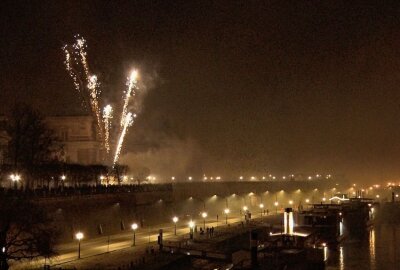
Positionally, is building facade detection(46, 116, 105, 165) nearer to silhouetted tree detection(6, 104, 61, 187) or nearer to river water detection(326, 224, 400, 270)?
silhouetted tree detection(6, 104, 61, 187)

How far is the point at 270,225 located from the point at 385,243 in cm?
1563

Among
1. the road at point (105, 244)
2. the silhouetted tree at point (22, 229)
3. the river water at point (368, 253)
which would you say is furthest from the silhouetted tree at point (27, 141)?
the river water at point (368, 253)

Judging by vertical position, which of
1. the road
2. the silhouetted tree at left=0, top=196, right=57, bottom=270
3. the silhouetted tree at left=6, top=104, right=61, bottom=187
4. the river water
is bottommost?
the river water

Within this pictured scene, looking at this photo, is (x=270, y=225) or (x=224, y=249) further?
(x=270, y=225)

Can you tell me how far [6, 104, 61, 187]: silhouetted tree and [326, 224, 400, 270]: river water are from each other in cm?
2957

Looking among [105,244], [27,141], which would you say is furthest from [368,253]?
[27,141]

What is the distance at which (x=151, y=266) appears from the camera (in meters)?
31.3

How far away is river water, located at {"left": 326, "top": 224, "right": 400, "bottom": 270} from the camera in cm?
4493

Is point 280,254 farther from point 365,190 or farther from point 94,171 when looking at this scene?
point 365,190

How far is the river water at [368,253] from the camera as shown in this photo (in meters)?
44.9

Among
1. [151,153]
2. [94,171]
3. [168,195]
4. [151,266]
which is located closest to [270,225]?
[168,195]

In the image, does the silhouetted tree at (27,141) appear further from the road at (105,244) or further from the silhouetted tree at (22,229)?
the silhouetted tree at (22,229)

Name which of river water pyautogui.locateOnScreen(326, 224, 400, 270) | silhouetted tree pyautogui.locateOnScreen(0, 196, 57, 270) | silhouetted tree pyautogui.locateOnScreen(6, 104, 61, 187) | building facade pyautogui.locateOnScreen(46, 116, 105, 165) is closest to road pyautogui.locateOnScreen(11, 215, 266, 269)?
silhouetted tree pyautogui.locateOnScreen(0, 196, 57, 270)

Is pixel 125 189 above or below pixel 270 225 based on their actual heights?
above
